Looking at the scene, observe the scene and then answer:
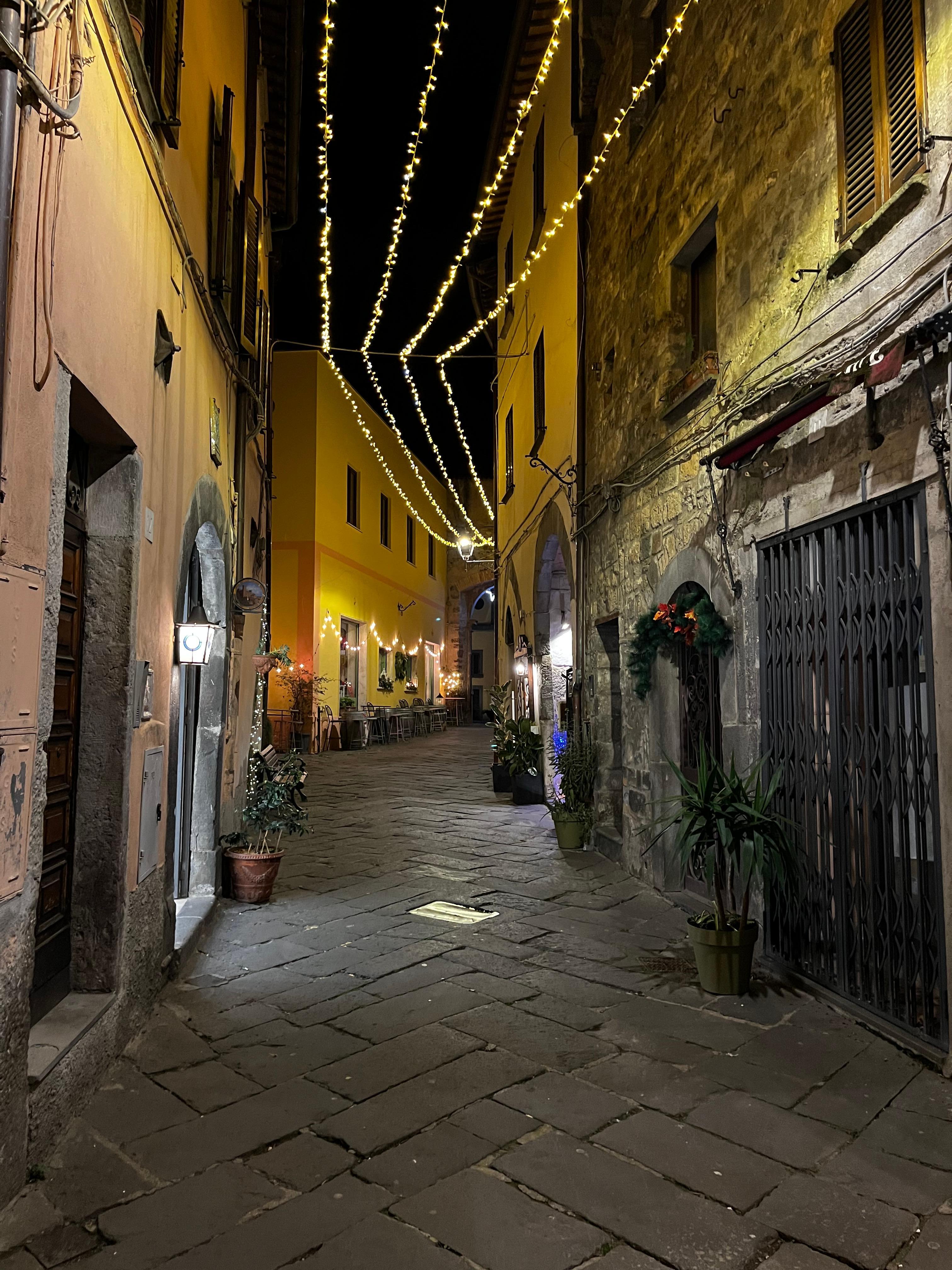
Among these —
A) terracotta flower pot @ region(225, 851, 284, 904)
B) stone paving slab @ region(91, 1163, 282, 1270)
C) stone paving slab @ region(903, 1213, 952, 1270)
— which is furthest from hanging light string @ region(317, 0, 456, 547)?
stone paving slab @ region(903, 1213, 952, 1270)

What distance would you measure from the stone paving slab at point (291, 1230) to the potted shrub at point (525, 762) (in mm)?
7583

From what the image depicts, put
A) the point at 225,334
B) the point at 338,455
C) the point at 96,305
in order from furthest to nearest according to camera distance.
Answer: the point at 338,455, the point at 225,334, the point at 96,305

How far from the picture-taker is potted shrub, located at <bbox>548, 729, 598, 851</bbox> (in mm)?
7469

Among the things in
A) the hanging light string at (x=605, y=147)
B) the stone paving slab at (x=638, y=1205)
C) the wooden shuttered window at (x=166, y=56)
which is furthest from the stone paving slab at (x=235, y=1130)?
the hanging light string at (x=605, y=147)

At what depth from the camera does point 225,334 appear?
5.86 meters

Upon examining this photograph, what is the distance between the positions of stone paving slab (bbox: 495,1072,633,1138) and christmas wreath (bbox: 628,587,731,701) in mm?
2628

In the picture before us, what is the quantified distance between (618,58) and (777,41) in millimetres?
3215

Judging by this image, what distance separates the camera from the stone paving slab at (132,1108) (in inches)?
108

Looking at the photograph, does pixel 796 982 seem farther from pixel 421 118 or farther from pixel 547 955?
pixel 421 118

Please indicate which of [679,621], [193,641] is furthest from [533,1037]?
[679,621]

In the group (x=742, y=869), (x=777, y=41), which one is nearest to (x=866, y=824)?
(x=742, y=869)

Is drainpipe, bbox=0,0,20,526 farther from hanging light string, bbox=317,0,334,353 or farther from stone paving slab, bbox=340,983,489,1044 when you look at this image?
hanging light string, bbox=317,0,334,353

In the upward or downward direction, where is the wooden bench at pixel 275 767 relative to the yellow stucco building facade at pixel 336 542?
downward

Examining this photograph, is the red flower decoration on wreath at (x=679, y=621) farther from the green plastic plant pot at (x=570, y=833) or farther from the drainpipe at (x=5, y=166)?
the drainpipe at (x=5, y=166)
